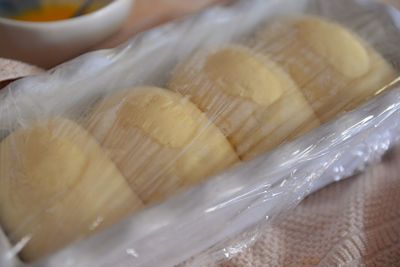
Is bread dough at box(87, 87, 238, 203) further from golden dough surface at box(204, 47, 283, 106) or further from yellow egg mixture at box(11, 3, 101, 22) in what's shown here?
yellow egg mixture at box(11, 3, 101, 22)

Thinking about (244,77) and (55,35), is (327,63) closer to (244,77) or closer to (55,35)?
(244,77)

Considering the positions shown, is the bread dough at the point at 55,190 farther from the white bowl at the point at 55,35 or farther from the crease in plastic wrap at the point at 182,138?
the white bowl at the point at 55,35

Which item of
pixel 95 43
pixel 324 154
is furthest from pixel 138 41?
pixel 324 154

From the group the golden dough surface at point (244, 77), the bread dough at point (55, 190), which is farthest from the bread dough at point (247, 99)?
the bread dough at point (55, 190)

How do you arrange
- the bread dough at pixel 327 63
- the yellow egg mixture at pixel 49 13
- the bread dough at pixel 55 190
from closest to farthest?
the bread dough at pixel 55 190 < the bread dough at pixel 327 63 < the yellow egg mixture at pixel 49 13

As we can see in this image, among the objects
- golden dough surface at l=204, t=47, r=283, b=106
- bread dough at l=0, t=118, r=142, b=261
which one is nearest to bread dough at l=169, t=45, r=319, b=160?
golden dough surface at l=204, t=47, r=283, b=106

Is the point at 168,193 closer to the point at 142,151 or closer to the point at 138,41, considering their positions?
the point at 142,151

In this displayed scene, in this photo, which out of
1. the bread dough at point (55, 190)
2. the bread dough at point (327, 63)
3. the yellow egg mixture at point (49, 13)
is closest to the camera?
the bread dough at point (55, 190)
